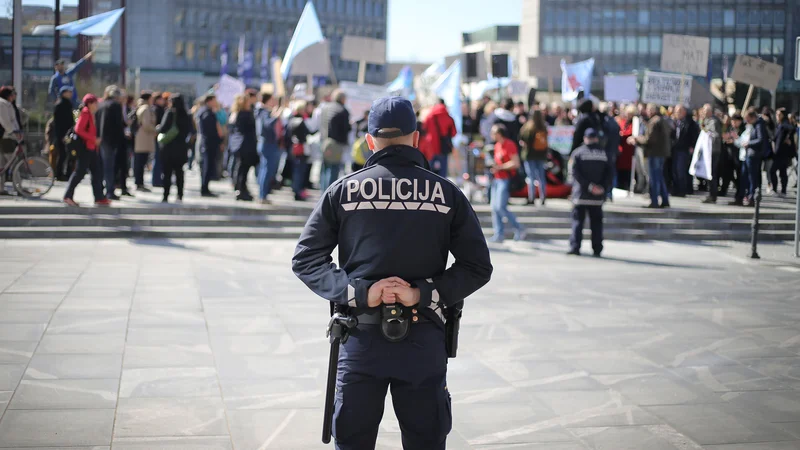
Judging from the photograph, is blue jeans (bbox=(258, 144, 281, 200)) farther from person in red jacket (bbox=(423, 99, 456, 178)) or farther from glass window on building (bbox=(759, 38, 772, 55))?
glass window on building (bbox=(759, 38, 772, 55))

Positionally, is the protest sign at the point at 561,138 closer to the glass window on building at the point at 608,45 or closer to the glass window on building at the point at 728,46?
the glass window on building at the point at 728,46

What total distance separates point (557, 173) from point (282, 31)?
10864cm

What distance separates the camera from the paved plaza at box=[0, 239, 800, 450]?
5.80 meters

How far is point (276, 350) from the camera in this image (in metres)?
7.87

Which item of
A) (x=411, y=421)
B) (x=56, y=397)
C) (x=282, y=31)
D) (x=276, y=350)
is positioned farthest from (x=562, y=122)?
(x=282, y=31)

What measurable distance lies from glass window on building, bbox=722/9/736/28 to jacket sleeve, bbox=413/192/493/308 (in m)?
118

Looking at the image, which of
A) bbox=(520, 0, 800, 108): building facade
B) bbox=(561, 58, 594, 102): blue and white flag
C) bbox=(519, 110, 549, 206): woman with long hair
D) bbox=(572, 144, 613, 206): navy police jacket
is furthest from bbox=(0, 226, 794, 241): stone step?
bbox=(520, 0, 800, 108): building facade

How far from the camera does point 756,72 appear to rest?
20.1m

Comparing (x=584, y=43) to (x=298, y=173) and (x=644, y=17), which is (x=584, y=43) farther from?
(x=298, y=173)

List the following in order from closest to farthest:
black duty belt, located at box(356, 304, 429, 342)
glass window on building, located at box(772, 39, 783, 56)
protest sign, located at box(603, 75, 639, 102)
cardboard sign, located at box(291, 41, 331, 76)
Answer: black duty belt, located at box(356, 304, 429, 342), cardboard sign, located at box(291, 41, 331, 76), protest sign, located at box(603, 75, 639, 102), glass window on building, located at box(772, 39, 783, 56)

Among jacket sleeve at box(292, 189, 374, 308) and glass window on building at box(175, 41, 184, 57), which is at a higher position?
glass window on building at box(175, 41, 184, 57)

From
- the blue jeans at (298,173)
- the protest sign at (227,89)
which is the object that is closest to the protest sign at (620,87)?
the protest sign at (227,89)

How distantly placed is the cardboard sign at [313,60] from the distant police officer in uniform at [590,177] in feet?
33.8

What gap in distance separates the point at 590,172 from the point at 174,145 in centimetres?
707
